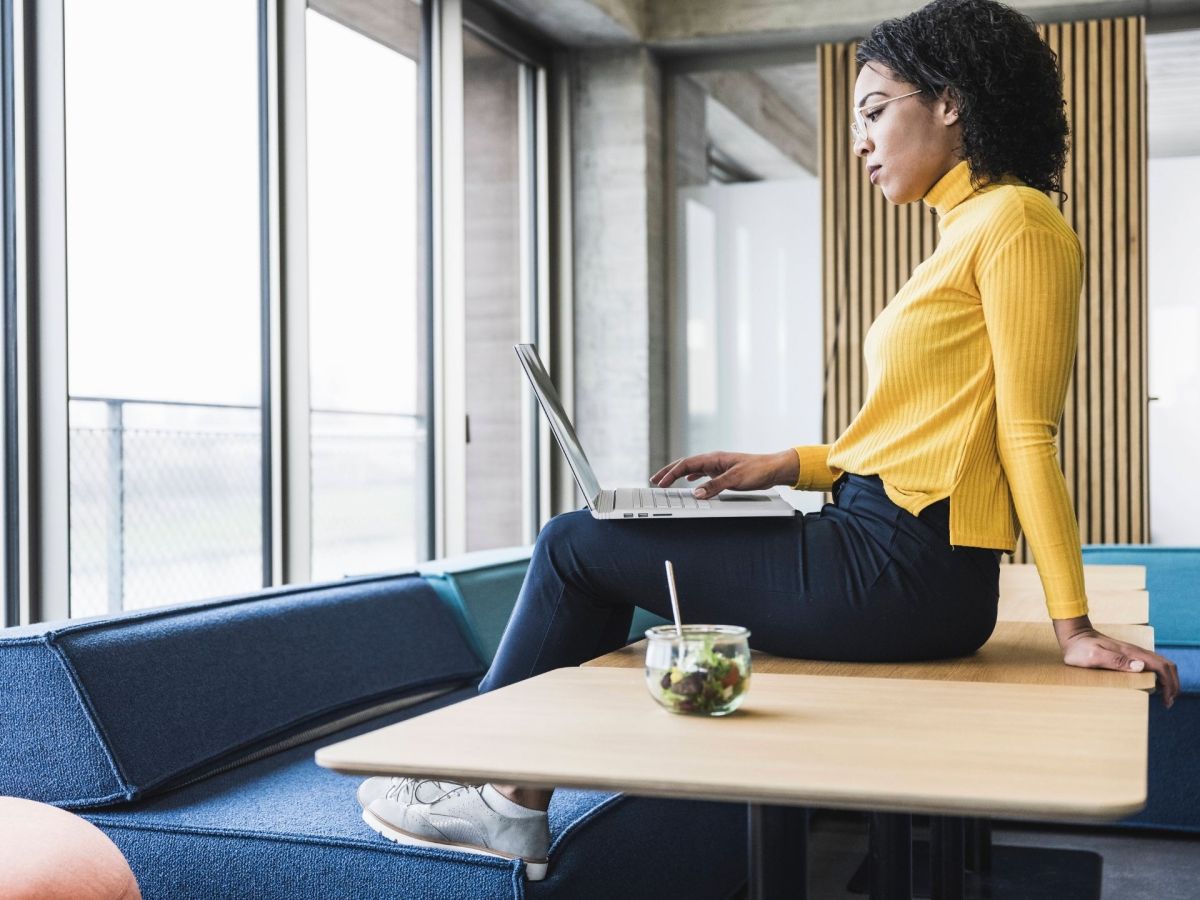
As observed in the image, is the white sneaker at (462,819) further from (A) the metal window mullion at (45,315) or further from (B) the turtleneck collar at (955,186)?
(A) the metal window mullion at (45,315)

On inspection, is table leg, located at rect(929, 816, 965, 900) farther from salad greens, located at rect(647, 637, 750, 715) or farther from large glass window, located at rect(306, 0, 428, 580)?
large glass window, located at rect(306, 0, 428, 580)

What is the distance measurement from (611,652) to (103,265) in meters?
2.03

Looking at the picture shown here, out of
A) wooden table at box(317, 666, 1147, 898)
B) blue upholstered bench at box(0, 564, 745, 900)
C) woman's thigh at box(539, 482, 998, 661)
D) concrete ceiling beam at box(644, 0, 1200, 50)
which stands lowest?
blue upholstered bench at box(0, 564, 745, 900)

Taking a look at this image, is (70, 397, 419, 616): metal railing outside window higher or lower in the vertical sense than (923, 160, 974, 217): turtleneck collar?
lower

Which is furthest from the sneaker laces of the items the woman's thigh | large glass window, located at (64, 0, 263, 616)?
large glass window, located at (64, 0, 263, 616)

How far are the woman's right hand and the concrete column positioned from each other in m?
3.38

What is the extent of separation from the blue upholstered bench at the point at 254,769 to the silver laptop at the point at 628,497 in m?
0.54

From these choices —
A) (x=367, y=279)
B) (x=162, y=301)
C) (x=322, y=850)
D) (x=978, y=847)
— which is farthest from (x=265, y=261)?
(x=978, y=847)

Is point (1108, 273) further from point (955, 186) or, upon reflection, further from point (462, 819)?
point (462, 819)

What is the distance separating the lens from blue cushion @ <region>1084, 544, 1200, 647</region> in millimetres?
3828

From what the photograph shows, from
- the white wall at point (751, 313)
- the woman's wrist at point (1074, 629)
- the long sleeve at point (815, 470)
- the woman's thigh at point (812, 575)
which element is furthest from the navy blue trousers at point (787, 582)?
the white wall at point (751, 313)

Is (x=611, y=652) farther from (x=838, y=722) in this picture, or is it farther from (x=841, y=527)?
(x=838, y=722)

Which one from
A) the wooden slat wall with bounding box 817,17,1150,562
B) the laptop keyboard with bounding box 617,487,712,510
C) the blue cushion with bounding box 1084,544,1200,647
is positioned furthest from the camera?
the wooden slat wall with bounding box 817,17,1150,562

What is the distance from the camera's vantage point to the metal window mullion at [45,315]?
8.99 feet
